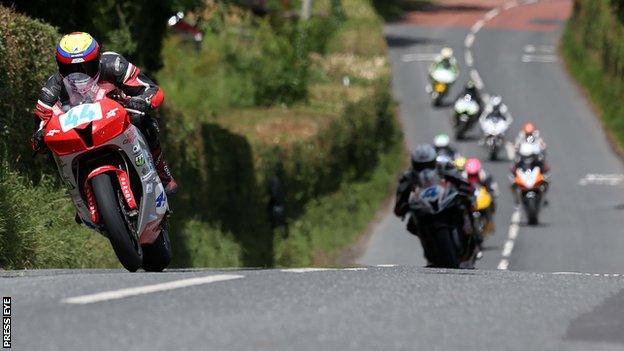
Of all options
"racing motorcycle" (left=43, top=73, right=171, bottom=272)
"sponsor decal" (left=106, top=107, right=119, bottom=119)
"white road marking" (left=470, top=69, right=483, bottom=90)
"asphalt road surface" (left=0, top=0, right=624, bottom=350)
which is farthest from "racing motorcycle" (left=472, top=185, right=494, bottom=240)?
"white road marking" (left=470, top=69, right=483, bottom=90)

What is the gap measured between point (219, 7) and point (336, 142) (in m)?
10.5

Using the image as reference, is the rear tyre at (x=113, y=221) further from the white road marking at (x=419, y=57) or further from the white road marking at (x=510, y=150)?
the white road marking at (x=419, y=57)

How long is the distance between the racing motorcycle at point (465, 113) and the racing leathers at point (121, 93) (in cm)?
3369

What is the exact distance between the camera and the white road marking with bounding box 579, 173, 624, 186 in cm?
4007

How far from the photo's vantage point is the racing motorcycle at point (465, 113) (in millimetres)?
45312

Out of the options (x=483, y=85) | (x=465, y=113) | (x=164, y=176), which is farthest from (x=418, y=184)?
(x=483, y=85)

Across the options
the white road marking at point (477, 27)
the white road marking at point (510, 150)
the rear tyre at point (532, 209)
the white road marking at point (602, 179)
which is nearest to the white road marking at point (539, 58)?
the white road marking at point (477, 27)

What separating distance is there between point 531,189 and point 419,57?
100.0 ft

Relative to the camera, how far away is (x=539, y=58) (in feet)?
207

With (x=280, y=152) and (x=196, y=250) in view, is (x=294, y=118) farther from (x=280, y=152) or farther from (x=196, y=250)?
(x=196, y=250)

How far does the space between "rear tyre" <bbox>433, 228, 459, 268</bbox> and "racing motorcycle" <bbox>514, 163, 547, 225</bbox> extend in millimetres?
18079

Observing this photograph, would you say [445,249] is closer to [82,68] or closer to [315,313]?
[82,68]

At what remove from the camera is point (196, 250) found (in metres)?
20.5

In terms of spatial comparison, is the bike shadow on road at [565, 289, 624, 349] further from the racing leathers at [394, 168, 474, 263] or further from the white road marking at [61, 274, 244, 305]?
the racing leathers at [394, 168, 474, 263]
